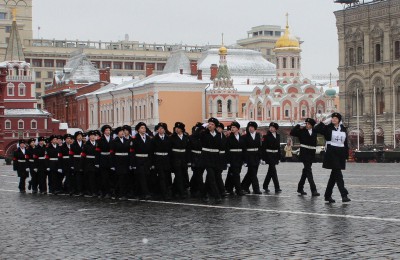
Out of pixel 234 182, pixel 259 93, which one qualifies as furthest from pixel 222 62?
pixel 234 182

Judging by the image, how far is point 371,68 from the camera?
263 feet

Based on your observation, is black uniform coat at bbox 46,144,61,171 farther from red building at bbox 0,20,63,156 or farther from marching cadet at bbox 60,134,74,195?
red building at bbox 0,20,63,156

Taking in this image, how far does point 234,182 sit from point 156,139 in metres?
1.97

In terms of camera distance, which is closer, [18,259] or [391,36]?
[18,259]

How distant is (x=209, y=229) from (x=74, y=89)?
106069 mm

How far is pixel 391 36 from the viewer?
77.9 m

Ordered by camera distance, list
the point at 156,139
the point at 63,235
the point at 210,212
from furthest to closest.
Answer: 1. the point at 156,139
2. the point at 210,212
3. the point at 63,235

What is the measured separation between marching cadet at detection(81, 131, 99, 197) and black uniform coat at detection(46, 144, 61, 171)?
1.83 m

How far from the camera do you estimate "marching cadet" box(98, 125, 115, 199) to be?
2100 cm

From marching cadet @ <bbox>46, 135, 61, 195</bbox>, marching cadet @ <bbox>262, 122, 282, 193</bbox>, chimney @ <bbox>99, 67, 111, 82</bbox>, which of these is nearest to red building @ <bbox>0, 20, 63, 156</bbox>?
chimney @ <bbox>99, 67, 111, 82</bbox>

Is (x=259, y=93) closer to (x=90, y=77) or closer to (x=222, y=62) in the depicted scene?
(x=222, y=62)

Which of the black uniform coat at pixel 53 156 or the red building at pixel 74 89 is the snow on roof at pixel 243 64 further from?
the black uniform coat at pixel 53 156

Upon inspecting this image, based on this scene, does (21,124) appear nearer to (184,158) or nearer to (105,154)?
(105,154)

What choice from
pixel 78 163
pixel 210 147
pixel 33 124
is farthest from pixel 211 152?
pixel 33 124
